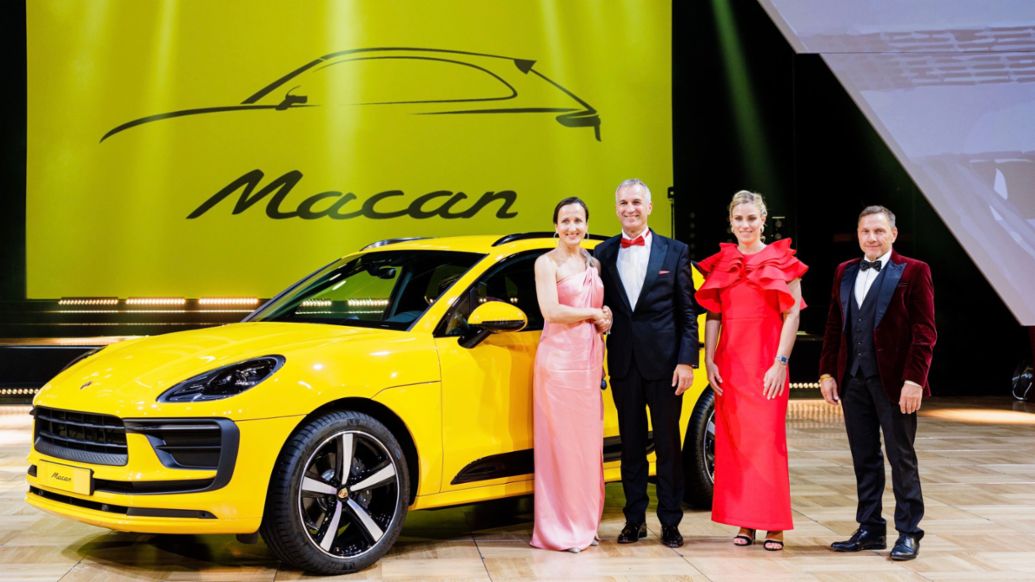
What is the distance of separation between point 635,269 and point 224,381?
6.27ft

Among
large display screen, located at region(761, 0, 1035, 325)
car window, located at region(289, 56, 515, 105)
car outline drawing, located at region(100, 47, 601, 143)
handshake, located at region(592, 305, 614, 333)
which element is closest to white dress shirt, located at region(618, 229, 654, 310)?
handshake, located at region(592, 305, 614, 333)

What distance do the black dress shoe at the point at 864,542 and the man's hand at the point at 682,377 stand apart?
101 centimetres

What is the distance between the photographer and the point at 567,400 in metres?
4.78

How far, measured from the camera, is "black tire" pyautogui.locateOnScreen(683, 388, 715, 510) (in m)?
5.54

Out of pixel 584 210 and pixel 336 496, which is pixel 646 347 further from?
pixel 336 496

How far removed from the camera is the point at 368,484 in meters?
4.33

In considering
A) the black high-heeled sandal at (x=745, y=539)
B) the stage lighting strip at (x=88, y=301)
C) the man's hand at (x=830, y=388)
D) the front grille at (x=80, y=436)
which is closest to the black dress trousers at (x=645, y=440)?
the black high-heeled sandal at (x=745, y=539)

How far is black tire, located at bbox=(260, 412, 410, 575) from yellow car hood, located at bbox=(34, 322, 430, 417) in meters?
0.17

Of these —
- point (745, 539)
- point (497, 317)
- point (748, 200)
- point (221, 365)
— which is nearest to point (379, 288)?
point (497, 317)

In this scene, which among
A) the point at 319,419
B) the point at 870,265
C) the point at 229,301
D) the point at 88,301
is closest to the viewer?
the point at 319,419

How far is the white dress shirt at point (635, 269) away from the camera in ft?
16.0

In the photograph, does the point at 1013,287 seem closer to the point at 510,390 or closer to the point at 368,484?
the point at 510,390

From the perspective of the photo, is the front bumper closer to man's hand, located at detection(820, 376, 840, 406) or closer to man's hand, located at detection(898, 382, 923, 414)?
man's hand, located at detection(820, 376, 840, 406)

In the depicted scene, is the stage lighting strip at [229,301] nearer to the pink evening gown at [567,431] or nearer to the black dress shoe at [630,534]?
the pink evening gown at [567,431]
